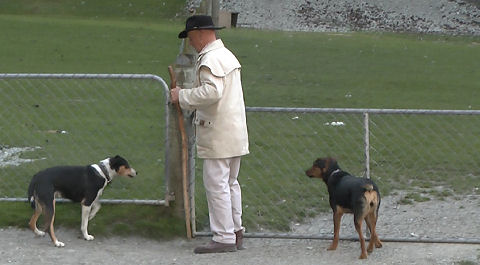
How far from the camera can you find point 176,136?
25.3 feet

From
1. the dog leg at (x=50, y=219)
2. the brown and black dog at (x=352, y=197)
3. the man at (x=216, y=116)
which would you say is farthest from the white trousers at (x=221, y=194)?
the dog leg at (x=50, y=219)

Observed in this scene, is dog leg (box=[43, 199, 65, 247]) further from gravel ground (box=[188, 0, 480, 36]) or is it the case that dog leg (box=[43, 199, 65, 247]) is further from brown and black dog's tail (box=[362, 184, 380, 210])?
gravel ground (box=[188, 0, 480, 36])

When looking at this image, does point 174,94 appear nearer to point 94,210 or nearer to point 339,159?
point 94,210

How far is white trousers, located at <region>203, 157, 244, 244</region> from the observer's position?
721 centimetres

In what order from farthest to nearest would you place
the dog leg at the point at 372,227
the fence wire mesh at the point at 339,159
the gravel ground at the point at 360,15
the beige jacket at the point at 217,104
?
1. the gravel ground at the point at 360,15
2. the fence wire mesh at the point at 339,159
3. the dog leg at the point at 372,227
4. the beige jacket at the point at 217,104

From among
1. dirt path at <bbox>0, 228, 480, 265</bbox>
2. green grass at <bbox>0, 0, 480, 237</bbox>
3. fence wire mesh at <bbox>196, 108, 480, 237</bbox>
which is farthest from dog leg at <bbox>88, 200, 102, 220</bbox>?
fence wire mesh at <bbox>196, 108, 480, 237</bbox>

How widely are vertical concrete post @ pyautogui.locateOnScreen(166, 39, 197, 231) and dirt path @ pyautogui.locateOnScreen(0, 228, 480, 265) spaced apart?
387mm

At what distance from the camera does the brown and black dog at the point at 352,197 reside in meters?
7.03

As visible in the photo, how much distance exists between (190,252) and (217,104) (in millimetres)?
1258

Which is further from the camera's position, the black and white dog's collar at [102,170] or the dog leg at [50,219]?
the black and white dog's collar at [102,170]

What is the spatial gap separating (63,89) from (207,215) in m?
8.38

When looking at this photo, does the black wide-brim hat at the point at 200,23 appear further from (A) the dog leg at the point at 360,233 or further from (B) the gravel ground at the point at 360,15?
(B) the gravel ground at the point at 360,15

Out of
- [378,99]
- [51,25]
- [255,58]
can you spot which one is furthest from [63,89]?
Result: [51,25]

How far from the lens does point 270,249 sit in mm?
7535
